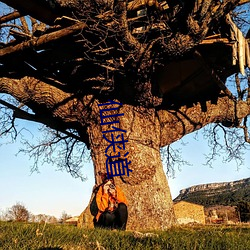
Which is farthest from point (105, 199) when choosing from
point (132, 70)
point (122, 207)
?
point (132, 70)

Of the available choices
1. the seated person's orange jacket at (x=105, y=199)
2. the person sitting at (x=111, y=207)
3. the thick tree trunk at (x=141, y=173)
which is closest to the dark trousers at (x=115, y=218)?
the person sitting at (x=111, y=207)

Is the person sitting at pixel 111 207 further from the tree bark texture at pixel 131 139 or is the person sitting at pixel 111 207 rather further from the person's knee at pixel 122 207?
the tree bark texture at pixel 131 139

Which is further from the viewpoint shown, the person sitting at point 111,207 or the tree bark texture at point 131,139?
the tree bark texture at point 131,139

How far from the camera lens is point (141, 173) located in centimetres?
700

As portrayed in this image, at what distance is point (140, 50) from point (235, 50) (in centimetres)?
181

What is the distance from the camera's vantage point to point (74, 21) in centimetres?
597

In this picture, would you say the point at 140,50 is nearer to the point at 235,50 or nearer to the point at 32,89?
the point at 235,50

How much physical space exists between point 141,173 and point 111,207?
3.44ft

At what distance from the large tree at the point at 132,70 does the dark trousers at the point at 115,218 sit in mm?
486

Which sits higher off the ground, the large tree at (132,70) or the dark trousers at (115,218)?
the large tree at (132,70)

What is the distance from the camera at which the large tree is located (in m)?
5.83

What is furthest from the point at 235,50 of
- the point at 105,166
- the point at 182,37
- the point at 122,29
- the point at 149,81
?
the point at 105,166

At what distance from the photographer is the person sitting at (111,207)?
6.11 meters

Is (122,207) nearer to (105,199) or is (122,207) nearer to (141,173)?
(105,199)
